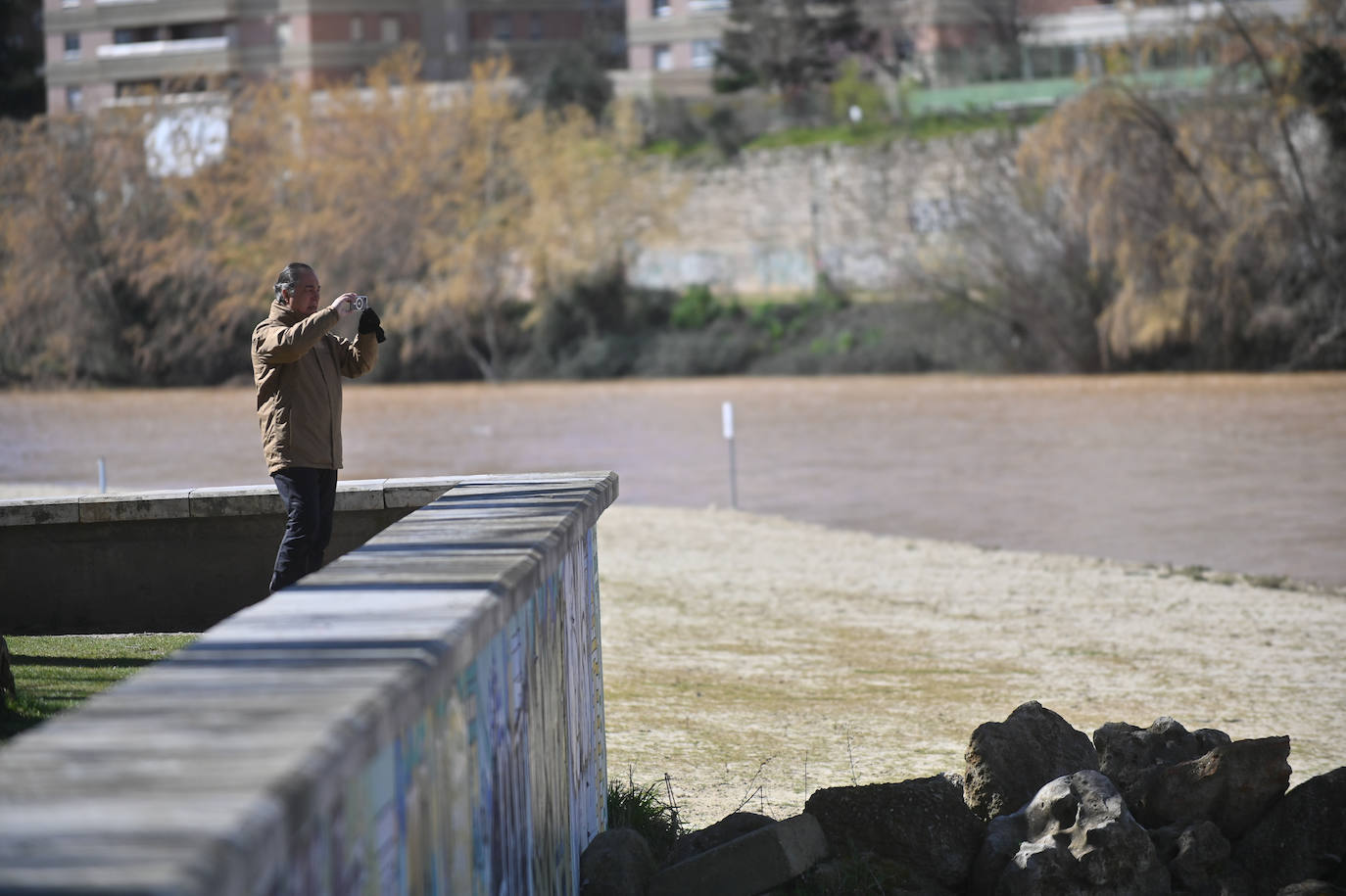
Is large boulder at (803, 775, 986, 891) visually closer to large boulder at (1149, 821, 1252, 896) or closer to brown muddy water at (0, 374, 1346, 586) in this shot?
large boulder at (1149, 821, 1252, 896)

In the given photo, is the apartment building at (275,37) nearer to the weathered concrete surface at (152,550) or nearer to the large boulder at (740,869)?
Result: the weathered concrete surface at (152,550)

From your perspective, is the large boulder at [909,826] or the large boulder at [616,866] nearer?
the large boulder at [616,866]

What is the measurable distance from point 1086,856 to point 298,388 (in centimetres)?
388

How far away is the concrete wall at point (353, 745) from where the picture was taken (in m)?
2.32

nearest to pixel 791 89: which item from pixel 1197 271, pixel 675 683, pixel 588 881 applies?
pixel 1197 271

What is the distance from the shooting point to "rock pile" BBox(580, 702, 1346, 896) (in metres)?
5.25

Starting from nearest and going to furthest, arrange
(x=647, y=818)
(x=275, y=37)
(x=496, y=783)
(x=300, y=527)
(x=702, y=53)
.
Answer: (x=496, y=783) < (x=647, y=818) < (x=300, y=527) < (x=702, y=53) < (x=275, y=37)

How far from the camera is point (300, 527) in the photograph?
23.1 feet

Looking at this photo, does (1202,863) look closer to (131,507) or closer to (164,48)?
(131,507)

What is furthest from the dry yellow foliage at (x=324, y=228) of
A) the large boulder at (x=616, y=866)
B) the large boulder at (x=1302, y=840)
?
the large boulder at (x=1302, y=840)

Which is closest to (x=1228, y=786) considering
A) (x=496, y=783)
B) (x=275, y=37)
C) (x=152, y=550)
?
(x=496, y=783)

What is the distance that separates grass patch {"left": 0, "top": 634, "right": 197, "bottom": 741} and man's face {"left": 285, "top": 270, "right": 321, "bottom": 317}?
1497 millimetres

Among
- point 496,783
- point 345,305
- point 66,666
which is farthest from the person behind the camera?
point 66,666

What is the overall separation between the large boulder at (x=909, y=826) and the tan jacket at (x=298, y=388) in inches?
106
